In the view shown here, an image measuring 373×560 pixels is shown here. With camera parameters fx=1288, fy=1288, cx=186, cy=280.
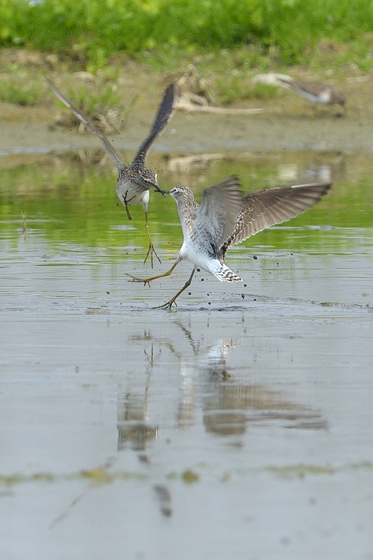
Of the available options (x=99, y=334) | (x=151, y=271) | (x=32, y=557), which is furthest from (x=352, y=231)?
(x=32, y=557)

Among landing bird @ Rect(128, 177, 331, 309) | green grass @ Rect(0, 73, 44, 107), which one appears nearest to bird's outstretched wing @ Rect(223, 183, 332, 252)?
landing bird @ Rect(128, 177, 331, 309)

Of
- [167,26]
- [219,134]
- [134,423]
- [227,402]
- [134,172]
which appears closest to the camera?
[134,423]

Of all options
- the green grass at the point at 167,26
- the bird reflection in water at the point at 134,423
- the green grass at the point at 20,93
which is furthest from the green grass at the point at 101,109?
the bird reflection in water at the point at 134,423

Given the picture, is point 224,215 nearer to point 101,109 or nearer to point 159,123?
point 159,123

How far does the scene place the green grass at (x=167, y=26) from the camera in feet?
72.5

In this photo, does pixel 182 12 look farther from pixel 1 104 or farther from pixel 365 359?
pixel 365 359

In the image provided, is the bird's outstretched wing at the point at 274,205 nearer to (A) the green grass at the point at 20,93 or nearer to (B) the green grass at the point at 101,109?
(B) the green grass at the point at 101,109

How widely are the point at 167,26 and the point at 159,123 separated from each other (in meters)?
11.9

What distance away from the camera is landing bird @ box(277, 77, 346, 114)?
19.4 m

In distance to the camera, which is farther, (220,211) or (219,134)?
(219,134)

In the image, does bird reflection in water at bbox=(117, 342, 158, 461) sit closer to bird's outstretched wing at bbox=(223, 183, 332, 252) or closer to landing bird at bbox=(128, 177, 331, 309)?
landing bird at bbox=(128, 177, 331, 309)

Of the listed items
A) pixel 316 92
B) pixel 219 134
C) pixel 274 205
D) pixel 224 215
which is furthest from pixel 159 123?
pixel 219 134

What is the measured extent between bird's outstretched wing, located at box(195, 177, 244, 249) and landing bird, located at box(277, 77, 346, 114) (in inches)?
441

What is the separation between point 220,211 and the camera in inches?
319
